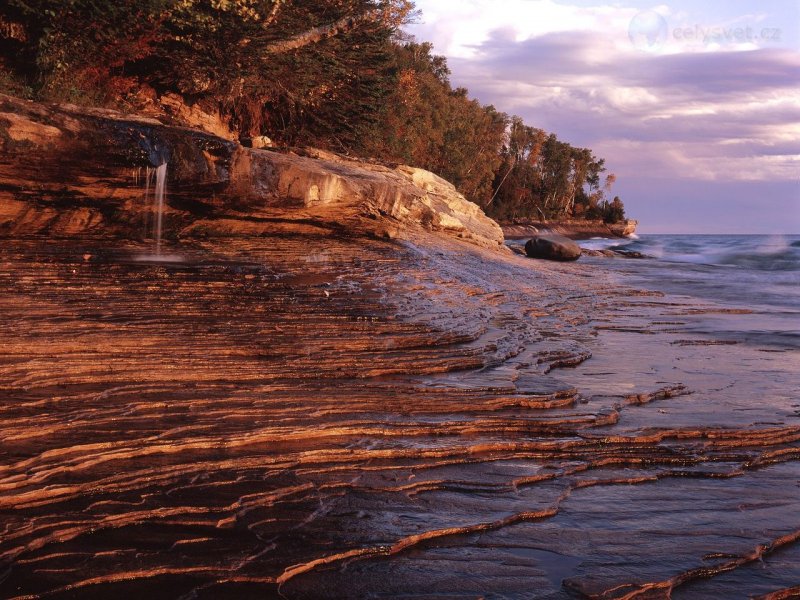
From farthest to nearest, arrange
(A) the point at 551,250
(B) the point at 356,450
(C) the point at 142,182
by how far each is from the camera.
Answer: (A) the point at 551,250 < (C) the point at 142,182 < (B) the point at 356,450

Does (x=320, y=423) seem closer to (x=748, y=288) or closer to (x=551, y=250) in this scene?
(x=748, y=288)

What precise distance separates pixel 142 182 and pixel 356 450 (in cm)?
743

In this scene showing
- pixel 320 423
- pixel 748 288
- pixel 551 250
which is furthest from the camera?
pixel 551 250

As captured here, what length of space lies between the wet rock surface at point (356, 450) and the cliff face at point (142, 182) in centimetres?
168

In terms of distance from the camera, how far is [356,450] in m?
4.52

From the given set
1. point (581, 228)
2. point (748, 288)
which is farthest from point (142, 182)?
point (581, 228)

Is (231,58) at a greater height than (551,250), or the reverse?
(231,58)

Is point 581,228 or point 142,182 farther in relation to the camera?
point 581,228

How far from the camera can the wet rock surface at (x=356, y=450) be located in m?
3.20

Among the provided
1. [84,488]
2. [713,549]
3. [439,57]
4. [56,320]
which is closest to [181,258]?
[56,320]

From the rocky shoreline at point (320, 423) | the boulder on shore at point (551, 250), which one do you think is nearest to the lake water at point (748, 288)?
the rocky shoreline at point (320, 423)

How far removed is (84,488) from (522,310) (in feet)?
26.1

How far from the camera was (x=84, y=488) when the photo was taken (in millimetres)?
3746

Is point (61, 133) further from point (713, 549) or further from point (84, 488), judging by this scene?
point (713, 549)
